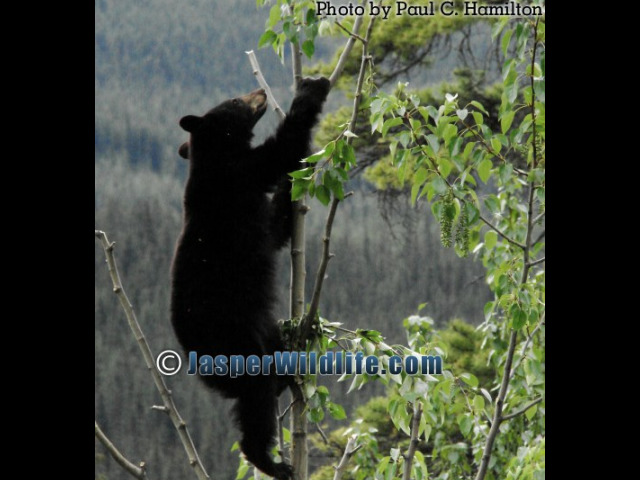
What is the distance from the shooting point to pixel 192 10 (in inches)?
132

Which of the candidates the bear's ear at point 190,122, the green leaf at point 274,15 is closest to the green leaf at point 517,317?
the green leaf at point 274,15

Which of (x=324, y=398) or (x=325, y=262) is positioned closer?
(x=325, y=262)

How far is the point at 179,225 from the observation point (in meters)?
3.66

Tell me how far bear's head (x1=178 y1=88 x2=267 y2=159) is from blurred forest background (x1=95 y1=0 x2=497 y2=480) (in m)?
0.08

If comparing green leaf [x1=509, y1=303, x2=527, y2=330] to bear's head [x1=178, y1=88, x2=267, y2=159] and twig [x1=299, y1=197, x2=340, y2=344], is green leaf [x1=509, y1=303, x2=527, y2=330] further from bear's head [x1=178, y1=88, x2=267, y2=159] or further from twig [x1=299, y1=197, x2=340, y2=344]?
Answer: bear's head [x1=178, y1=88, x2=267, y2=159]

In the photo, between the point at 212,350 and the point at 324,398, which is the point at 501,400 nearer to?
the point at 324,398

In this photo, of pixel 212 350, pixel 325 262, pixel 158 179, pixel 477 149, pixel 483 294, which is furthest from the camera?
pixel 483 294

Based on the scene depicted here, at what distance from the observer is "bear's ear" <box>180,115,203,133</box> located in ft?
9.63

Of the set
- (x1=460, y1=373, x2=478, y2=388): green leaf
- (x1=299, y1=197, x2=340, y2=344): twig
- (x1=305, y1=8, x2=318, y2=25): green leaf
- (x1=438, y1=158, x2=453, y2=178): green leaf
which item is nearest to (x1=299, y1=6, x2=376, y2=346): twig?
(x1=299, y1=197, x2=340, y2=344): twig

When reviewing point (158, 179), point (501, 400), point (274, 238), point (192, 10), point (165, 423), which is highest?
point (192, 10)

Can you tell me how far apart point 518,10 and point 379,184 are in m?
2.12

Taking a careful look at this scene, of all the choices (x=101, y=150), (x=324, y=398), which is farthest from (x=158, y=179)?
(x=324, y=398)

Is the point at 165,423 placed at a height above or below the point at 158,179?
below

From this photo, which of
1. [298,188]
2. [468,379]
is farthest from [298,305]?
[468,379]
